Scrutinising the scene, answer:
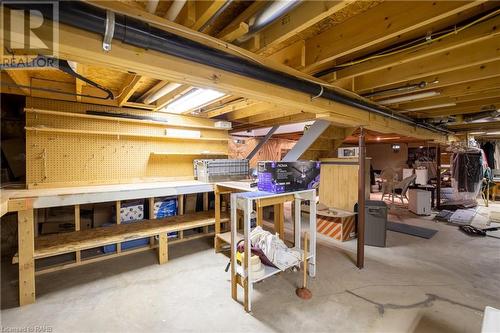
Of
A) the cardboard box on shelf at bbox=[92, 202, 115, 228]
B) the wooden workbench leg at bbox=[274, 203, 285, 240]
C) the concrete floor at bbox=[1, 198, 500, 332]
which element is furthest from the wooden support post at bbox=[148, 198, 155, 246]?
the wooden workbench leg at bbox=[274, 203, 285, 240]

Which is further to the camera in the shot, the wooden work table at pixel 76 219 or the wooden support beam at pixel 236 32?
the wooden work table at pixel 76 219

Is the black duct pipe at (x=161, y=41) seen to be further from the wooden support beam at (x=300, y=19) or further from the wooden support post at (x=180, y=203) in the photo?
the wooden support post at (x=180, y=203)

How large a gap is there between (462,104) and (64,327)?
5.50 m

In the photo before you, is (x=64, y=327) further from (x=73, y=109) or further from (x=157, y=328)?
(x=73, y=109)

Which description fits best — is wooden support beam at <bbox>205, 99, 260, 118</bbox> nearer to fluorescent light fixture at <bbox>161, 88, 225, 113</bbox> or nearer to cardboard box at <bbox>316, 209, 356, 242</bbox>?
fluorescent light fixture at <bbox>161, 88, 225, 113</bbox>

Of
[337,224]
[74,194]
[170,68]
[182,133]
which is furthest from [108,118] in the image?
[337,224]

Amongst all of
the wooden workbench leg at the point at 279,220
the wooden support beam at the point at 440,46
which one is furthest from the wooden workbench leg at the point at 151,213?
the wooden support beam at the point at 440,46

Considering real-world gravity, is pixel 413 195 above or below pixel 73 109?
below

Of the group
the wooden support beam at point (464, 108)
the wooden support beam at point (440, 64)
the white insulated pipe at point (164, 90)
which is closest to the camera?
the wooden support beam at point (440, 64)

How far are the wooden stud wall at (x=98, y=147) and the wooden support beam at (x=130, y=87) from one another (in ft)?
1.46

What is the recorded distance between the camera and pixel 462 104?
11.2 ft

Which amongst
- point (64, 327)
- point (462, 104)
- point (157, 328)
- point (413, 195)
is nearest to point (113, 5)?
point (157, 328)

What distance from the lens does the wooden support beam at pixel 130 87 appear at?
222 cm

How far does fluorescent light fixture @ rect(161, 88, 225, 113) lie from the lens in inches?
98.0
